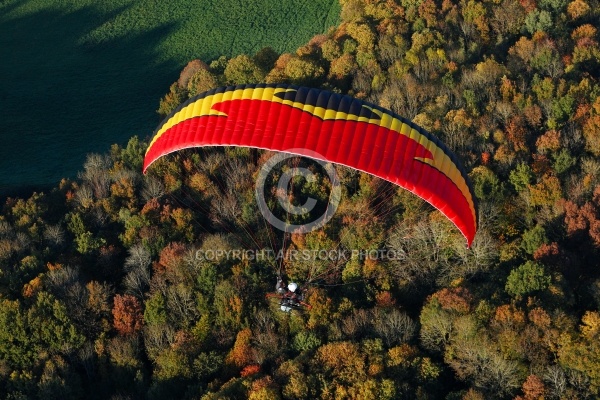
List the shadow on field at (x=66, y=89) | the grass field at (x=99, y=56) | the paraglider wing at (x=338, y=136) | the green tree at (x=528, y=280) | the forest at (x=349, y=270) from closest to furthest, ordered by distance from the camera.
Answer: the paraglider wing at (x=338, y=136) → the forest at (x=349, y=270) → the green tree at (x=528, y=280) → the shadow on field at (x=66, y=89) → the grass field at (x=99, y=56)

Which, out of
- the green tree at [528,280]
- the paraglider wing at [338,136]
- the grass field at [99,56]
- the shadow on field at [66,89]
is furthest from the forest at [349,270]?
the paraglider wing at [338,136]

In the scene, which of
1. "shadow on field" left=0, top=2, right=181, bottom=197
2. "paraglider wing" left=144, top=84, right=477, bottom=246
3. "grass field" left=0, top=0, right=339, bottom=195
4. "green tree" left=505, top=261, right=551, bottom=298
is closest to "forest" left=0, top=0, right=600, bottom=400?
"green tree" left=505, top=261, right=551, bottom=298

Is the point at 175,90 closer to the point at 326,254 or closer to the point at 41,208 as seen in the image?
the point at 41,208

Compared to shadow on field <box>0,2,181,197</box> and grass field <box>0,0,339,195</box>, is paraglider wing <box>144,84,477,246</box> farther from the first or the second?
grass field <box>0,0,339,195</box>

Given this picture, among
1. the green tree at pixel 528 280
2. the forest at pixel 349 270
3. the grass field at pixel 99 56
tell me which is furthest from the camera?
the grass field at pixel 99 56

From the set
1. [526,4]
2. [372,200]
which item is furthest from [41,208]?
[526,4]

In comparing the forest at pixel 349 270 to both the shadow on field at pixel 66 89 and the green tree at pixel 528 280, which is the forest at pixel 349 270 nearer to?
the green tree at pixel 528 280
